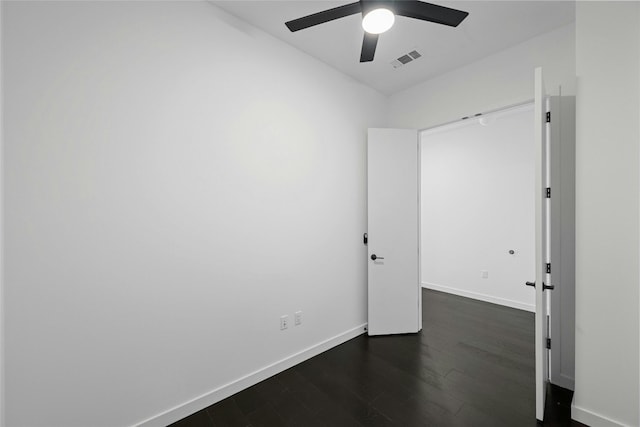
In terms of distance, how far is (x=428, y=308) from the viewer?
389cm

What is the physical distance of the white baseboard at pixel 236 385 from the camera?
68.7 inches

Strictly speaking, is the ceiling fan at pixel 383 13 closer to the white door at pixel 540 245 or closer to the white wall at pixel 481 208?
the white door at pixel 540 245

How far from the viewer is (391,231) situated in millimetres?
3061

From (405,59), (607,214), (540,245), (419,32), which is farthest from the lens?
(405,59)

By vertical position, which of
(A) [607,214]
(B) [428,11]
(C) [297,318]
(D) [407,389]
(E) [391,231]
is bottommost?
(D) [407,389]

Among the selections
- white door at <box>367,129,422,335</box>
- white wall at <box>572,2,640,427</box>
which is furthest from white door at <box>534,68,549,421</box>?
white door at <box>367,129,422,335</box>

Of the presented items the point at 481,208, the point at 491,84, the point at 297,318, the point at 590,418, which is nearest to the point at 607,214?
the point at 590,418

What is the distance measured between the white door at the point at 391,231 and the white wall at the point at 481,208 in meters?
1.68

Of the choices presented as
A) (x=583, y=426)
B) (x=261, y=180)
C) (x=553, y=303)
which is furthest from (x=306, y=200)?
(x=583, y=426)

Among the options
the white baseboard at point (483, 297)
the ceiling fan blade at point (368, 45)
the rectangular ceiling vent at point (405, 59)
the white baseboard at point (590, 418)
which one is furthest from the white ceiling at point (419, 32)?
the white baseboard at point (483, 297)

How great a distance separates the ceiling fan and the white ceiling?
1.74 feet

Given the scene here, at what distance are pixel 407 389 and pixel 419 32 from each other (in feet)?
9.67

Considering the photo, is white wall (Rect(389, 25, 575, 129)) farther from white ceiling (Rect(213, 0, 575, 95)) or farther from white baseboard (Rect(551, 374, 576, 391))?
white baseboard (Rect(551, 374, 576, 391))

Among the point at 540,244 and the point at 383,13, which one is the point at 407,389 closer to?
the point at 540,244
